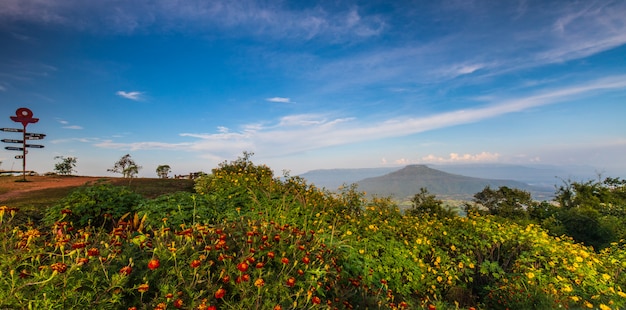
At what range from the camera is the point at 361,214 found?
7246 mm

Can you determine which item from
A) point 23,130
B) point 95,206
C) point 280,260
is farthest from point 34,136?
point 280,260

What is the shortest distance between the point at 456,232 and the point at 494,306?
1600 mm

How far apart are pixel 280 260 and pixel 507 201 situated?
2781 centimetres

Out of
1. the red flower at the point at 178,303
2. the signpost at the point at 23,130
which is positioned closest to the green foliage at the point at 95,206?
the red flower at the point at 178,303

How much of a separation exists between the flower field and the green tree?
16821 mm

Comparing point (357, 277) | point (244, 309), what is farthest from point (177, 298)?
point (357, 277)

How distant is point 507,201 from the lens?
25422mm

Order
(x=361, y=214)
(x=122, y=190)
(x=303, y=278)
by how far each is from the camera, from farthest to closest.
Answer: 1. (x=361, y=214)
2. (x=122, y=190)
3. (x=303, y=278)

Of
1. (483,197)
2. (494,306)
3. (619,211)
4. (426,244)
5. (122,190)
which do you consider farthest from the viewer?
(483,197)

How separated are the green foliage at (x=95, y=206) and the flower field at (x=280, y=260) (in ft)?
0.12

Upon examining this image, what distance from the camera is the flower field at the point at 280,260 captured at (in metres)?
2.38

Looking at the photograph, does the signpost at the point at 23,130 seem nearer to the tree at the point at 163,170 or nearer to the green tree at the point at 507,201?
the tree at the point at 163,170

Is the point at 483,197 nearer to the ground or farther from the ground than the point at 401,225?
nearer to the ground

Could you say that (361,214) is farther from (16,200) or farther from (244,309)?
(16,200)
